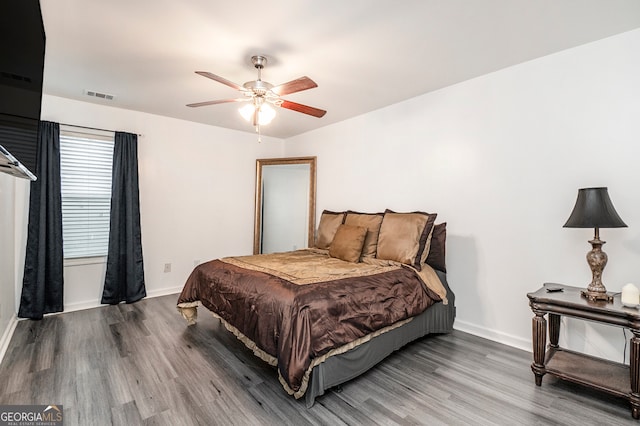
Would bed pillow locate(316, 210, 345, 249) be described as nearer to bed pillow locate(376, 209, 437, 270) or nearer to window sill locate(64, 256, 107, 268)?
bed pillow locate(376, 209, 437, 270)

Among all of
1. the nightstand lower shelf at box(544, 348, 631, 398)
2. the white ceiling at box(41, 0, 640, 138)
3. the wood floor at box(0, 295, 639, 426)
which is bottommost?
the wood floor at box(0, 295, 639, 426)

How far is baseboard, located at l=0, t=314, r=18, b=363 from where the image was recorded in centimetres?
247

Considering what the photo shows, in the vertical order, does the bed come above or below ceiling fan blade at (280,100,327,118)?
below

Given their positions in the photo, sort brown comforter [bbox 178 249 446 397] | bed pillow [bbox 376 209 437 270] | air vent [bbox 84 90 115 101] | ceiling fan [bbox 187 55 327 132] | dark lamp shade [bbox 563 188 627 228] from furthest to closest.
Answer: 1. air vent [bbox 84 90 115 101]
2. bed pillow [bbox 376 209 437 270]
3. ceiling fan [bbox 187 55 327 132]
4. dark lamp shade [bbox 563 188 627 228]
5. brown comforter [bbox 178 249 446 397]

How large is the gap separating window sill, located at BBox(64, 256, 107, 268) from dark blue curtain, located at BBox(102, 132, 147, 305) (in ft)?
0.48

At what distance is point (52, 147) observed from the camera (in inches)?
134

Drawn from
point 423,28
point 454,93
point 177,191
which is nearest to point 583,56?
point 454,93

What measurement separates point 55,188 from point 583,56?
207 inches

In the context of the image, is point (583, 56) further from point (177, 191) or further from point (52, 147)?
point (52, 147)

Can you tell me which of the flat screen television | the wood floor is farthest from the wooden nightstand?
the flat screen television

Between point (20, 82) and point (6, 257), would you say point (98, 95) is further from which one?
point (20, 82)

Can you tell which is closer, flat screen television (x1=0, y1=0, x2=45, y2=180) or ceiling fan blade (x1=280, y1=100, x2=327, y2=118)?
flat screen television (x1=0, y1=0, x2=45, y2=180)

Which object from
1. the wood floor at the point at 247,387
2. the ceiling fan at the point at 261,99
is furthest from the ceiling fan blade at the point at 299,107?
the wood floor at the point at 247,387

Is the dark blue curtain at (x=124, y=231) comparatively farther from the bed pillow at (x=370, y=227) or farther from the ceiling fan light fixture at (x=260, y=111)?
the bed pillow at (x=370, y=227)
